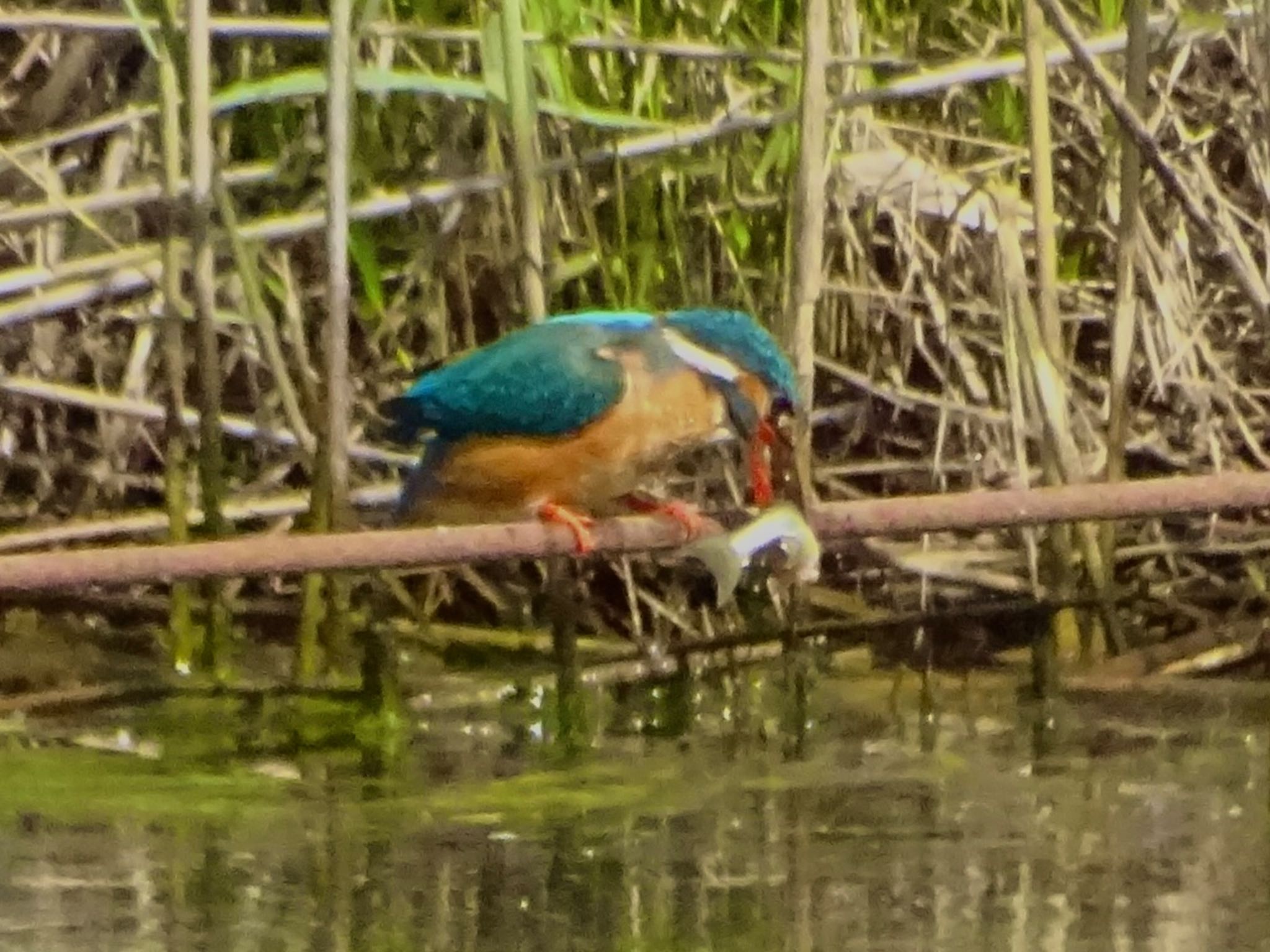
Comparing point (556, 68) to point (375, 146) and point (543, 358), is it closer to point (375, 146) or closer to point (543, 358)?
point (375, 146)

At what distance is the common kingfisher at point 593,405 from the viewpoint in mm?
2426

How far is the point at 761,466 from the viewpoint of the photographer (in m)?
2.41

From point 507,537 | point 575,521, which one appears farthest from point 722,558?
point 507,537

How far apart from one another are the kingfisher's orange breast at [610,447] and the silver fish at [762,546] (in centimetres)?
27

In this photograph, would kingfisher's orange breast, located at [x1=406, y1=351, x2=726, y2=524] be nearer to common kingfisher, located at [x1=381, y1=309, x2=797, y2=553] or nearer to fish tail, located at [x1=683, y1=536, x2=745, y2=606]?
common kingfisher, located at [x1=381, y1=309, x2=797, y2=553]

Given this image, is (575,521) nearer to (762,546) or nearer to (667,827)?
(762,546)

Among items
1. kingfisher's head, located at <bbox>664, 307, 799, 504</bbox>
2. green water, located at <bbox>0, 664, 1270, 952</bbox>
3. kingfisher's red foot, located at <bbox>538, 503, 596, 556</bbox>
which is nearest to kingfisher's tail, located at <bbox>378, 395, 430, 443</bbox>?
kingfisher's red foot, located at <bbox>538, 503, 596, 556</bbox>

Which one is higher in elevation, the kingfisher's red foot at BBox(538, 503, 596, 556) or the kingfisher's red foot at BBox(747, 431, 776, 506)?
the kingfisher's red foot at BBox(747, 431, 776, 506)

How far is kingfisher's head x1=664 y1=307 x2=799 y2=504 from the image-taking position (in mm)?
2367

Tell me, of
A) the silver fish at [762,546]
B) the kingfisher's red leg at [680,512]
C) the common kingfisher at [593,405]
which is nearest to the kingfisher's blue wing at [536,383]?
the common kingfisher at [593,405]

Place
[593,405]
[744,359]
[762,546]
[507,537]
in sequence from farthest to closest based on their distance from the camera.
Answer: [593,405] → [744,359] → [762,546] → [507,537]

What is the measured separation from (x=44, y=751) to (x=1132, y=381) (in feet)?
6.07

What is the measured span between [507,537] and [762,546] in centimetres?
29

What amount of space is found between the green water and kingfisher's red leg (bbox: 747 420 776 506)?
1.40 feet
